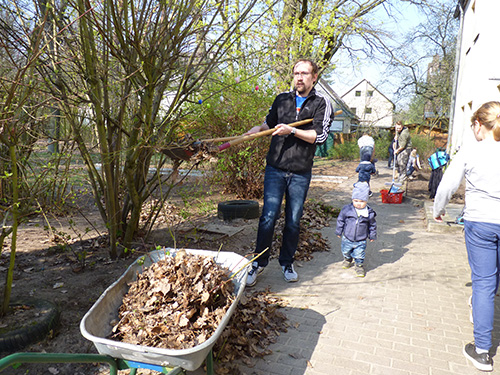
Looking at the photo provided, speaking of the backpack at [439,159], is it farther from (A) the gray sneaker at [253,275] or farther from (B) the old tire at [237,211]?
(A) the gray sneaker at [253,275]

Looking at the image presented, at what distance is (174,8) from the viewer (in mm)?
3564

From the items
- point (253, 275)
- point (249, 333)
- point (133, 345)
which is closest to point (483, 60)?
point (253, 275)

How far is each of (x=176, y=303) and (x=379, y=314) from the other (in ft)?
7.13

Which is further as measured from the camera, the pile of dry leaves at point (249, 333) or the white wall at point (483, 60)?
the white wall at point (483, 60)

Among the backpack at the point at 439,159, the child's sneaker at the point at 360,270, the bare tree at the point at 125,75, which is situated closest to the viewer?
the bare tree at the point at 125,75

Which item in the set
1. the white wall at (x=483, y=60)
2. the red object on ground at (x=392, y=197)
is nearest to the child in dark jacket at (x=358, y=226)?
the white wall at (x=483, y=60)

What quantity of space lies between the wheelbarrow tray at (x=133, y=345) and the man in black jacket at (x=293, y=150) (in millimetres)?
1284

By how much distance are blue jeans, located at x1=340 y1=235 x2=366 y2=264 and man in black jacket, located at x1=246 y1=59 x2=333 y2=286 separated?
35.1 inches

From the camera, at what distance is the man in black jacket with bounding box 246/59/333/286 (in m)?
3.94

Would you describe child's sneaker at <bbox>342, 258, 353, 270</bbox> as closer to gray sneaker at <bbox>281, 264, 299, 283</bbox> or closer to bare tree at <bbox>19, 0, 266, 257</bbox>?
gray sneaker at <bbox>281, 264, 299, 283</bbox>

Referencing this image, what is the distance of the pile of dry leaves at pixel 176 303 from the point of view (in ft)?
7.47

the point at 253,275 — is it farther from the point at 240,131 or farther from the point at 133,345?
the point at 240,131

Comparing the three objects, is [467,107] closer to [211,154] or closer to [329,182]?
[329,182]

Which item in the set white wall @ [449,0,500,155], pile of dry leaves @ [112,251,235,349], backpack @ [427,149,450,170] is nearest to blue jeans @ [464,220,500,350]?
pile of dry leaves @ [112,251,235,349]
